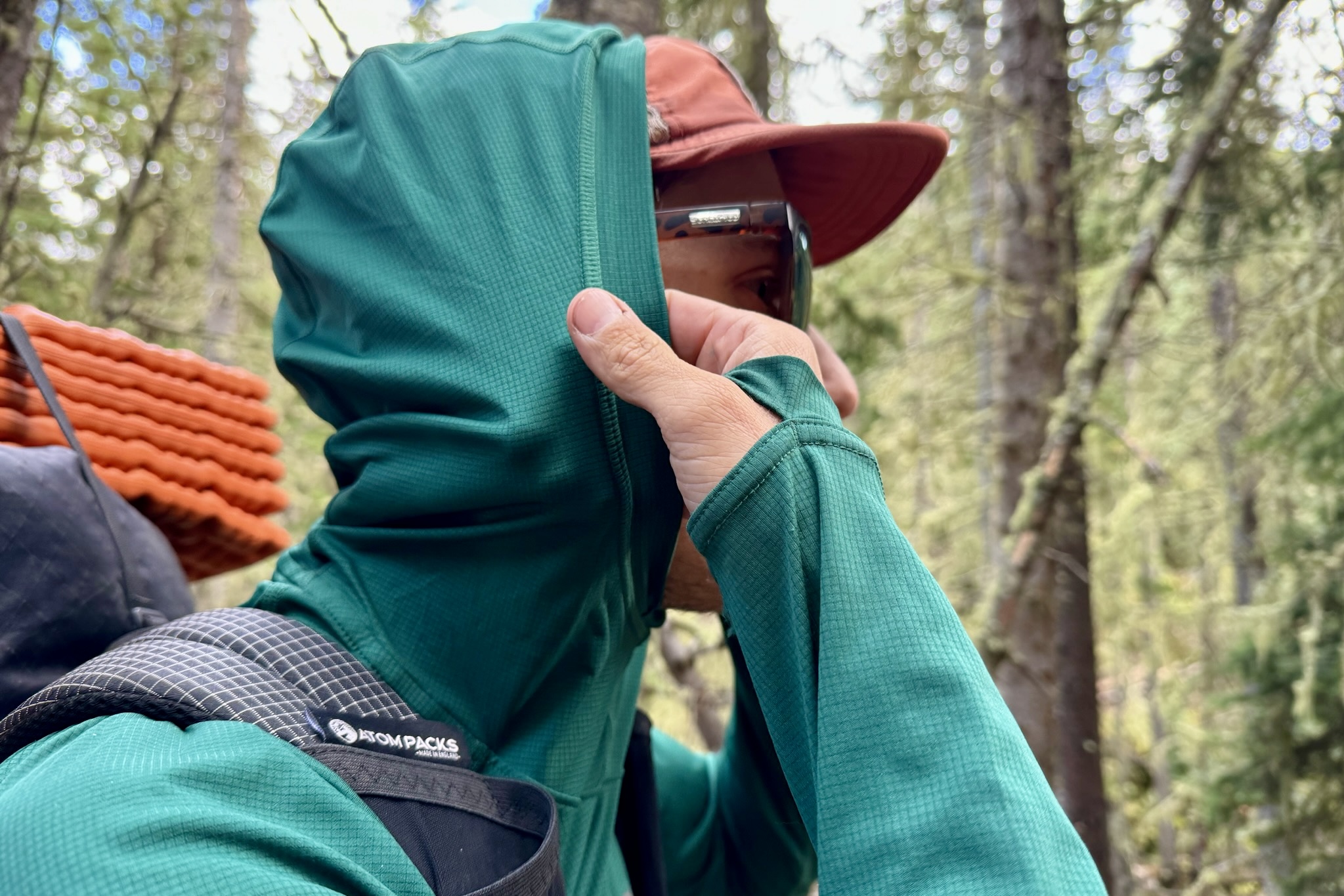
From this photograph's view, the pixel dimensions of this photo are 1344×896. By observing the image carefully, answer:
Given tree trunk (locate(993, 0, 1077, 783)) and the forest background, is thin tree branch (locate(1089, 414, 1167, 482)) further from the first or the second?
tree trunk (locate(993, 0, 1077, 783))

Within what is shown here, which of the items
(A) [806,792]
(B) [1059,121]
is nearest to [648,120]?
(A) [806,792]

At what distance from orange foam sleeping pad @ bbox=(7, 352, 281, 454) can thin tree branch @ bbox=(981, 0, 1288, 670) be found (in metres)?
2.07

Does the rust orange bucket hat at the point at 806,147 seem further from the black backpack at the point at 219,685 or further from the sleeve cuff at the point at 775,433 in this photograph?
the black backpack at the point at 219,685

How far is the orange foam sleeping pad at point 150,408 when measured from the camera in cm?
174

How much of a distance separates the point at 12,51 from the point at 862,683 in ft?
8.84

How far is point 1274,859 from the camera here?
5520 millimetres

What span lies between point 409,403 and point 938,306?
552cm

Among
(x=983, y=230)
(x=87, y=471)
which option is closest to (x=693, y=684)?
(x=87, y=471)

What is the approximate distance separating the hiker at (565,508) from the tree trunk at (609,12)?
1.23 meters

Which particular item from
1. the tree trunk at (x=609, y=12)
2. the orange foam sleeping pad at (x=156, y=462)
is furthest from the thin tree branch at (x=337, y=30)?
the orange foam sleeping pad at (x=156, y=462)

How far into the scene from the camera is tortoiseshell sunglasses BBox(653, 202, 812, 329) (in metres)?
1.59

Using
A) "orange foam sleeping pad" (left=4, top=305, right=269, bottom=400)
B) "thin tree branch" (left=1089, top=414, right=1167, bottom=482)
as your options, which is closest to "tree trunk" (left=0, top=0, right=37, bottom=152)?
"orange foam sleeping pad" (left=4, top=305, right=269, bottom=400)

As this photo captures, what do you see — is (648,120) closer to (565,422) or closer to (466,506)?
(565,422)

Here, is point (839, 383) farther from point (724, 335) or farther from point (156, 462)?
point (156, 462)
